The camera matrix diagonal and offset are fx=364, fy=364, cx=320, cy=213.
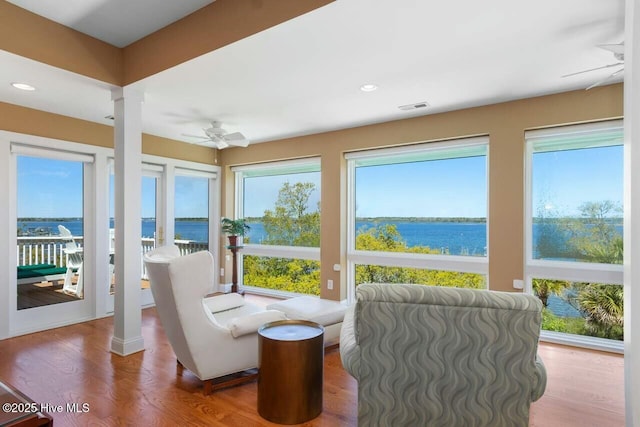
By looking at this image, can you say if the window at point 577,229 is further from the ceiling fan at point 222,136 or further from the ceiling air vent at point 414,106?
the ceiling fan at point 222,136

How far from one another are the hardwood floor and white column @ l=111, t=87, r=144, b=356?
26 centimetres

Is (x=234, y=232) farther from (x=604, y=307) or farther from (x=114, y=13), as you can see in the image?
(x=604, y=307)

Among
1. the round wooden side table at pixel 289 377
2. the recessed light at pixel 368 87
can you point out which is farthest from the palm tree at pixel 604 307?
the round wooden side table at pixel 289 377

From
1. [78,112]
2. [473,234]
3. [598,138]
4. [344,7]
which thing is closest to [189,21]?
[344,7]

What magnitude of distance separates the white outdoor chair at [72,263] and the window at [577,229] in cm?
518

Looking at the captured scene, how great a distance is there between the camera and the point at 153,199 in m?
A: 5.36

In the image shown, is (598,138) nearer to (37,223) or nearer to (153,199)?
(153,199)

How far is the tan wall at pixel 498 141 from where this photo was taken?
349cm

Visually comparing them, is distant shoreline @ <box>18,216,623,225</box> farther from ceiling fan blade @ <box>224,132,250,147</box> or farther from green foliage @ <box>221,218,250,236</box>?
ceiling fan blade @ <box>224,132,250,147</box>

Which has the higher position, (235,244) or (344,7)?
(344,7)

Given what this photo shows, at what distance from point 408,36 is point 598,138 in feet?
8.18

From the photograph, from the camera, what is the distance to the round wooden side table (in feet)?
7.23

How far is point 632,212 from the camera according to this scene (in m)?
1.10

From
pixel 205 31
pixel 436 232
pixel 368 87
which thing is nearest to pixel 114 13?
pixel 205 31
